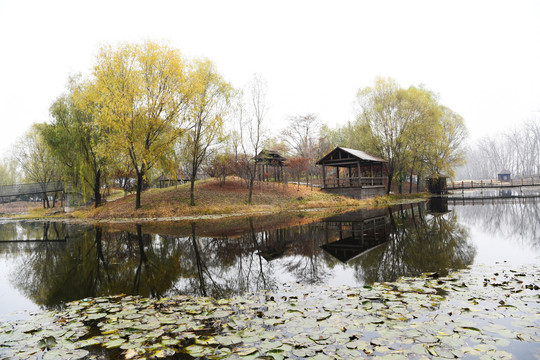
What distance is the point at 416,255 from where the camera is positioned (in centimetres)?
729

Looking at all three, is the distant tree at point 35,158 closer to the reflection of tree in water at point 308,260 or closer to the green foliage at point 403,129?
the reflection of tree in water at point 308,260

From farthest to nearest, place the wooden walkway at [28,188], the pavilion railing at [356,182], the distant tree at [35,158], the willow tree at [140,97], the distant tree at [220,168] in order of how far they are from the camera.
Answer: the distant tree at [35,158], the wooden walkway at [28,188], the pavilion railing at [356,182], the distant tree at [220,168], the willow tree at [140,97]

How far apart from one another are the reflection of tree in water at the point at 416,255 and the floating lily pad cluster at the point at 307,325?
0.94 metres

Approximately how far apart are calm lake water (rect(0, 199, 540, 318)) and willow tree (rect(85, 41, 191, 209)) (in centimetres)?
913

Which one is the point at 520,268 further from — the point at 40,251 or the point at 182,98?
the point at 182,98

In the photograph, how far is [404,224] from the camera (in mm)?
12633

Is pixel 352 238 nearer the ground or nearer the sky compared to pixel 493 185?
nearer the ground

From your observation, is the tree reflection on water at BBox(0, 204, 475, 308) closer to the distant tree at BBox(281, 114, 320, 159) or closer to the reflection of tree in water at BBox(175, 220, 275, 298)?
the reflection of tree in water at BBox(175, 220, 275, 298)

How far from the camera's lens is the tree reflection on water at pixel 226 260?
5.76m

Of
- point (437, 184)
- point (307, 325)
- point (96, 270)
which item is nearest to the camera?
point (307, 325)

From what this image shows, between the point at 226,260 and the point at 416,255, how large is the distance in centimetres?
478

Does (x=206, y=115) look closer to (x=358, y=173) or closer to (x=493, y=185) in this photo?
(x=358, y=173)

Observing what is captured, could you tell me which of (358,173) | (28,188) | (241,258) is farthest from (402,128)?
(28,188)

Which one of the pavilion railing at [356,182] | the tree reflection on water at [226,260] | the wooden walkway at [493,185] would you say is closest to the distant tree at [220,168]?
the pavilion railing at [356,182]
